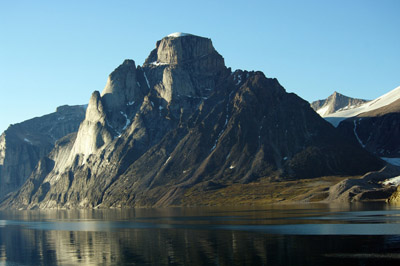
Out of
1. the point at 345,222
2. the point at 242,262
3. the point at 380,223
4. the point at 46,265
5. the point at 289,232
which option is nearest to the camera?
the point at 242,262

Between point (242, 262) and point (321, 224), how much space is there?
51959 mm

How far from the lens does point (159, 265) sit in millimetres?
74938

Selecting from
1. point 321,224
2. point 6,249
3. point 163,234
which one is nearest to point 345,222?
point 321,224

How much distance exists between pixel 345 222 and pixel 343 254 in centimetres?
4893

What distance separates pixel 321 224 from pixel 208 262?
172 feet

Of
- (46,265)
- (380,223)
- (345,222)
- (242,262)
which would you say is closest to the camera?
(242,262)

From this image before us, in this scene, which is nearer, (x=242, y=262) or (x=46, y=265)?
(x=242, y=262)

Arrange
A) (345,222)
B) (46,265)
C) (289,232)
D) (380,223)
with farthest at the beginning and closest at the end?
(345,222) → (380,223) → (289,232) → (46,265)

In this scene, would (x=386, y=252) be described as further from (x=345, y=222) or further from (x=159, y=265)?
(x=345, y=222)

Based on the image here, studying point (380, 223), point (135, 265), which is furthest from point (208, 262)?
point (380, 223)

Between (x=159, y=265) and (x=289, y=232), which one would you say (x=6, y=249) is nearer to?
(x=159, y=265)

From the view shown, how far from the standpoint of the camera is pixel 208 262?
7512 cm

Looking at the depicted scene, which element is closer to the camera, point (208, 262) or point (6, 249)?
point (208, 262)

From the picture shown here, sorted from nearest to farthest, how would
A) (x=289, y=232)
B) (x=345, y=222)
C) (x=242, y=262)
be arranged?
(x=242, y=262) → (x=289, y=232) → (x=345, y=222)
